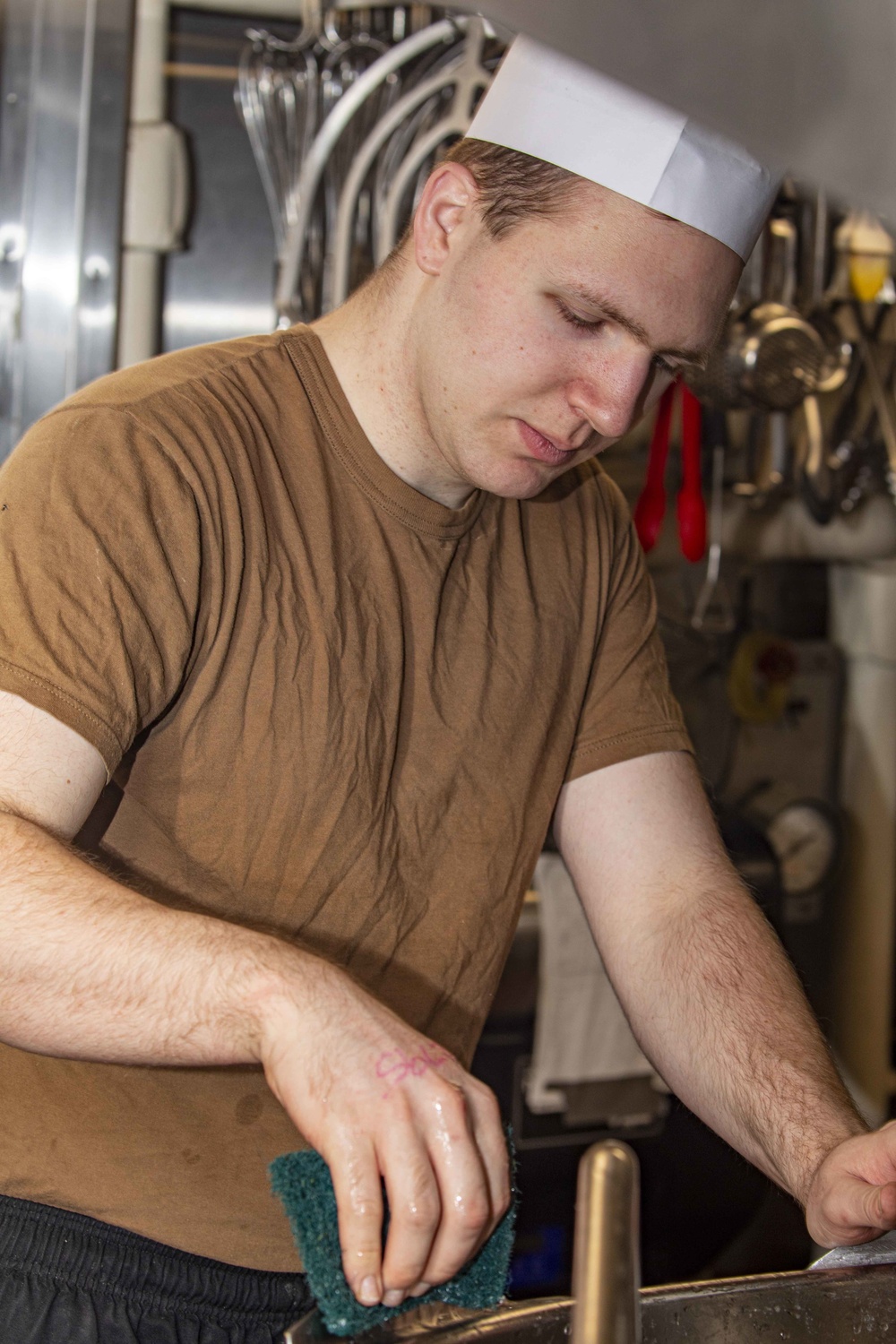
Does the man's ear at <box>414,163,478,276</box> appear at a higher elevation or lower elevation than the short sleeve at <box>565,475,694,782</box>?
higher

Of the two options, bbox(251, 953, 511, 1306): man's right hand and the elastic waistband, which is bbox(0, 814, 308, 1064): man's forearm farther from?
the elastic waistband

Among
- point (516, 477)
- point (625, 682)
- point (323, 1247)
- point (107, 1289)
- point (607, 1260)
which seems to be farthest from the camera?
point (625, 682)

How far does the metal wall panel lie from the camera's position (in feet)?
5.62

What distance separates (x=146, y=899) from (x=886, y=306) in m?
1.84

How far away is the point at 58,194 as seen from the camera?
1.73 m

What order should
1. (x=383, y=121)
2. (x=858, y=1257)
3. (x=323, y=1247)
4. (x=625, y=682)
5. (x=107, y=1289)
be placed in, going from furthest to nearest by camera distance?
(x=383, y=121) → (x=625, y=682) → (x=107, y=1289) → (x=858, y=1257) → (x=323, y=1247)

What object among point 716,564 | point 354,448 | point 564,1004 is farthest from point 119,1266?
point 716,564

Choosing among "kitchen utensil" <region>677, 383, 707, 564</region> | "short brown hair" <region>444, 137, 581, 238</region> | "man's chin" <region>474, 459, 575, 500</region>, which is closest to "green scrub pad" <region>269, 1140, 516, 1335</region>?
"man's chin" <region>474, 459, 575, 500</region>

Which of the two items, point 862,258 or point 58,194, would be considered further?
point 862,258

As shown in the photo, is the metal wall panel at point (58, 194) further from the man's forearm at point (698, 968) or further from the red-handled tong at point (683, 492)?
the man's forearm at point (698, 968)

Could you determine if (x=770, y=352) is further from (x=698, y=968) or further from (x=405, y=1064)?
(x=405, y=1064)

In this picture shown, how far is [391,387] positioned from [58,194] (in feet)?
3.07

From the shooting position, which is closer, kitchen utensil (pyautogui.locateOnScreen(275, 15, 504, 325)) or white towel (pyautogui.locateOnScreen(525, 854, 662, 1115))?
kitchen utensil (pyautogui.locateOnScreen(275, 15, 504, 325))

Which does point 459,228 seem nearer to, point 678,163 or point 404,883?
point 678,163
